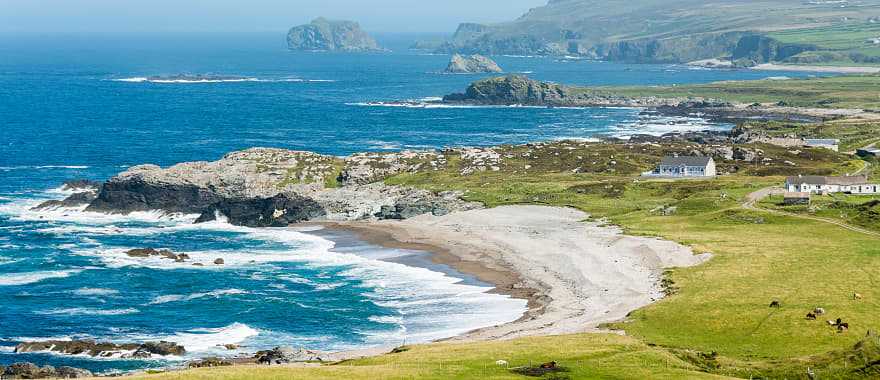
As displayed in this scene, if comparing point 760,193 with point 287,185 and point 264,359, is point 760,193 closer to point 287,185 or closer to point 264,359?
point 287,185

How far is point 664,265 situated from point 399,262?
25.9 meters

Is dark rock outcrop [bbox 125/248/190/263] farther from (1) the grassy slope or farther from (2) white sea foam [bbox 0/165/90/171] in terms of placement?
(2) white sea foam [bbox 0/165/90/171]

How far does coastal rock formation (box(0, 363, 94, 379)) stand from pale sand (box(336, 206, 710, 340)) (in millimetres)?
26622

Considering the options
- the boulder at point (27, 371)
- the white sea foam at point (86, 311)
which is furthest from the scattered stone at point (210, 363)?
the white sea foam at point (86, 311)

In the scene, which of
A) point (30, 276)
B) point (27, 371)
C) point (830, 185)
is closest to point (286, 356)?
point (27, 371)

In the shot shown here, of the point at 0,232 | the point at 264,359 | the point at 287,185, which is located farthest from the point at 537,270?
the point at 0,232

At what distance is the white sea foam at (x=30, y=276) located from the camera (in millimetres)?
100062

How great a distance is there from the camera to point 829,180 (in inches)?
5177

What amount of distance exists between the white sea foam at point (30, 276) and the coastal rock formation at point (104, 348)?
22497mm

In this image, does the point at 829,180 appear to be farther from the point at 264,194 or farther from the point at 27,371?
the point at 27,371

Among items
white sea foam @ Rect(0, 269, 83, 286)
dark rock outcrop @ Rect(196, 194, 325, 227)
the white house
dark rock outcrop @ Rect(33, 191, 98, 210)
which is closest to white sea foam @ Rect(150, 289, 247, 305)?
white sea foam @ Rect(0, 269, 83, 286)

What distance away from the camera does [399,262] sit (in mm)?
109438

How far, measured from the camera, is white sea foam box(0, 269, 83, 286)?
100062 millimetres

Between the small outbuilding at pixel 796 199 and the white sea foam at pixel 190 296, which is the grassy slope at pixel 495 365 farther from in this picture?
the small outbuilding at pixel 796 199
